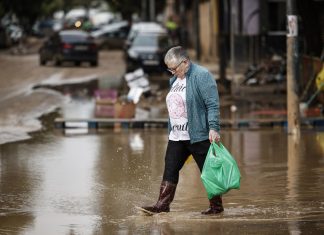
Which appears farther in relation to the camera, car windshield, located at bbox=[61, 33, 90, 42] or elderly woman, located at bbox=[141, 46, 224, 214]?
car windshield, located at bbox=[61, 33, 90, 42]

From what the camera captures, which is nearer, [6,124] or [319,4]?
[6,124]

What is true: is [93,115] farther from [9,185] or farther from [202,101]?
[202,101]

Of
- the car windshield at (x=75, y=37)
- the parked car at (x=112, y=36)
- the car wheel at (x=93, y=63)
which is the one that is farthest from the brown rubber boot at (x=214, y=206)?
the parked car at (x=112, y=36)

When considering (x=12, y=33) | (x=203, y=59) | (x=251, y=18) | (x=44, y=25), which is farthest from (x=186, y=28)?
(x=251, y=18)

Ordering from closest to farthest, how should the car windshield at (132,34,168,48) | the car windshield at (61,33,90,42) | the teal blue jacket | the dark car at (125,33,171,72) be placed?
the teal blue jacket, the dark car at (125,33,171,72), the car windshield at (132,34,168,48), the car windshield at (61,33,90,42)

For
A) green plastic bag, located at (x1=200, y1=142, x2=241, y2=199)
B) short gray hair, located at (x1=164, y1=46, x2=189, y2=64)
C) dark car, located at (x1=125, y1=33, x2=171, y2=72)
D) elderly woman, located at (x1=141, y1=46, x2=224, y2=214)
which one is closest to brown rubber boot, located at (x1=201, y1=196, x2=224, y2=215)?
elderly woman, located at (x1=141, y1=46, x2=224, y2=214)

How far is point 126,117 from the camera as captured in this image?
21.0m

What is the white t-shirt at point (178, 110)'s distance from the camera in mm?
10664

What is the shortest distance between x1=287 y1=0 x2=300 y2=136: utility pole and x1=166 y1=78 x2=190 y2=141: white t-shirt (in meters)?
7.67

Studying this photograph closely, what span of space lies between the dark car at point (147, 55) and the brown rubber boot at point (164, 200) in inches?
1107

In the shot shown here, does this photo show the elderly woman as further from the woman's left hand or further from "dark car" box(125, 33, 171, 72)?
"dark car" box(125, 33, 171, 72)

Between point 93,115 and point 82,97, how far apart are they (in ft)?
19.8

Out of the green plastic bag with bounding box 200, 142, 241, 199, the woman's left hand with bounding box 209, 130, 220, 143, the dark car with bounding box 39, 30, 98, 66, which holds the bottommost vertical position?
the dark car with bounding box 39, 30, 98, 66

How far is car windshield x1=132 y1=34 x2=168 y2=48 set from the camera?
40.8m
